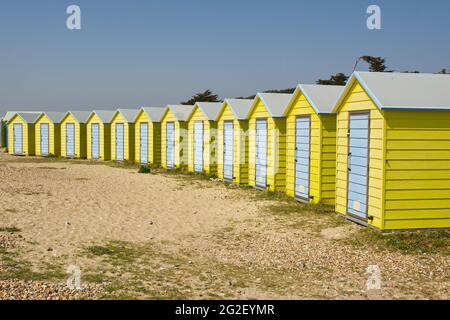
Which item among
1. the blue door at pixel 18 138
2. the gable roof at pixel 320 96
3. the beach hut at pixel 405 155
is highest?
the gable roof at pixel 320 96

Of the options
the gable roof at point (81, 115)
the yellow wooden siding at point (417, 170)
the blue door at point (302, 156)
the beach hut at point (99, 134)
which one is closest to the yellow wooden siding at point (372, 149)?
the yellow wooden siding at point (417, 170)

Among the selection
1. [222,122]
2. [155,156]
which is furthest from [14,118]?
[222,122]

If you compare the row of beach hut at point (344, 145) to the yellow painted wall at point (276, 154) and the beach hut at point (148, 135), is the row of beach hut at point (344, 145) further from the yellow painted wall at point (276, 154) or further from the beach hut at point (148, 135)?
the beach hut at point (148, 135)

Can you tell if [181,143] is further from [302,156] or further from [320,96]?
[320,96]

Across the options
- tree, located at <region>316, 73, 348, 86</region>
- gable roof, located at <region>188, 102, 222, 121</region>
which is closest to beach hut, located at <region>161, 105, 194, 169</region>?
gable roof, located at <region>188, 102, 222, 121</region>

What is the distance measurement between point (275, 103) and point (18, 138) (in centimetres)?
2590

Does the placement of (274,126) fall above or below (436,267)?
above

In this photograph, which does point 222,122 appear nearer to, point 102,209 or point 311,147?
point 311,147

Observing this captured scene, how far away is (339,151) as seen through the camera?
1221 cm

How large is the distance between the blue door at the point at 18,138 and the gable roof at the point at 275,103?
79.6 feet

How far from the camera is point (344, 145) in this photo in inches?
470

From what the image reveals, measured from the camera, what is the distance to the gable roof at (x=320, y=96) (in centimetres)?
1366

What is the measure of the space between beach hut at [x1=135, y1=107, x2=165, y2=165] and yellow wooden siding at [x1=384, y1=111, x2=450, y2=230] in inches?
743

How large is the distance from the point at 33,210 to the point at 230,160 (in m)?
9.37
